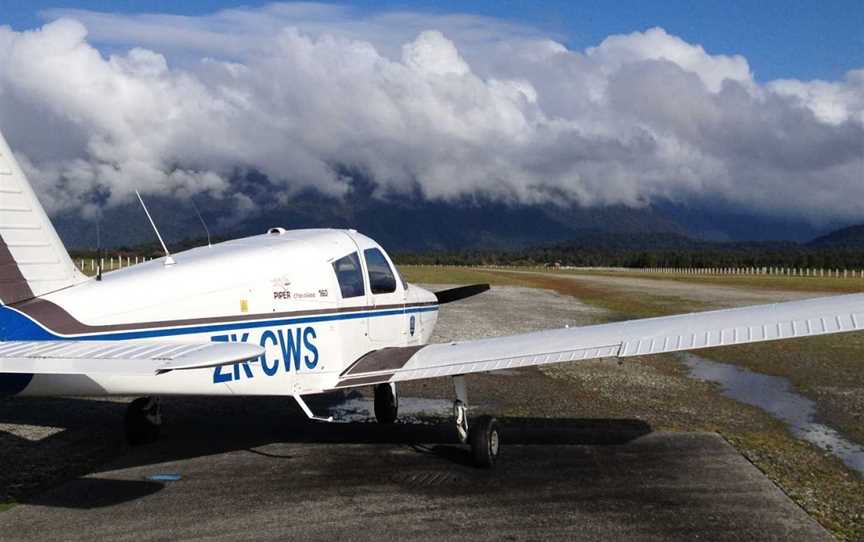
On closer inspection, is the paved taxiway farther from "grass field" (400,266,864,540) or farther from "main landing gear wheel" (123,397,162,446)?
"grass field" (400,266,864,540)

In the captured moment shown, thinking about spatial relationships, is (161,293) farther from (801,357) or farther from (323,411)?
(801,357)

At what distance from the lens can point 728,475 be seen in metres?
8.66

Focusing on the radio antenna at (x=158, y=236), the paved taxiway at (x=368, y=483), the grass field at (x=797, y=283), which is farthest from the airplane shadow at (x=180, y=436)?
the grass field at (x=797, y=283)

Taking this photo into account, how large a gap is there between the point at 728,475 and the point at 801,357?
11.1 metres

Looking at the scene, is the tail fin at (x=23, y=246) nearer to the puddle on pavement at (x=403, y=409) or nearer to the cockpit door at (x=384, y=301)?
the cockpit door at (x=384, y=301)

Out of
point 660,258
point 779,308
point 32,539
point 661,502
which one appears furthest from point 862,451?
point 660,258

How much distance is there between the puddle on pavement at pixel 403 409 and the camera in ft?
38.9

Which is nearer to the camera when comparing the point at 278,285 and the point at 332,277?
the point at 278,285

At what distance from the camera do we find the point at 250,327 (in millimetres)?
8336

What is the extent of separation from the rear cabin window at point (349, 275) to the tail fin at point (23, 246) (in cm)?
281

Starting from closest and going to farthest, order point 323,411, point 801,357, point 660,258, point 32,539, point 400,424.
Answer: point 32,539 → point 400,424 → point 323,411 → point 801,357 → point 660,258

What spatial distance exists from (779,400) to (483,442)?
21.6 ft

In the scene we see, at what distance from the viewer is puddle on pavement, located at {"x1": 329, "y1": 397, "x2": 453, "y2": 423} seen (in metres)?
11.9

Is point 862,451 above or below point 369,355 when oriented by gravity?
below
